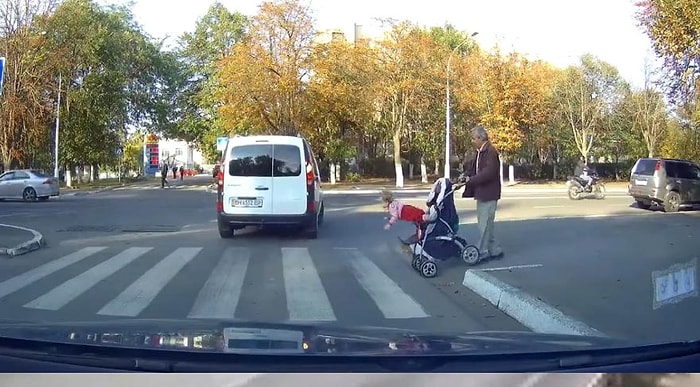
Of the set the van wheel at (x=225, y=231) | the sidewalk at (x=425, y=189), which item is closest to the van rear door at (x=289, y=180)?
the van wheel at (x=225, y=231)

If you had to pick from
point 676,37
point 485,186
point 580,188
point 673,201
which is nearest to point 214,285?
point 485,186

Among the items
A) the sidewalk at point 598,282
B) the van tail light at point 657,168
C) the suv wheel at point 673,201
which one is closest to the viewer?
the sidewalk at point 598,282

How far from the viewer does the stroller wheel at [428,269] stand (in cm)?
935

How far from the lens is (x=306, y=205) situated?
13.5 metres

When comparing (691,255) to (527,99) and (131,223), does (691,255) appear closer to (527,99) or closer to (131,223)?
(131,223)

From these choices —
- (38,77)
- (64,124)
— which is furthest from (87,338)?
(64,124)

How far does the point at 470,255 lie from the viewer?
1007cm

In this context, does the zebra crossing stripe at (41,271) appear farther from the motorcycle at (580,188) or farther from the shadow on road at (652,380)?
the motorcycle at (580,188)

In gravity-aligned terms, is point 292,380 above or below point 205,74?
below

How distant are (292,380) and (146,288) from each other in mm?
5747

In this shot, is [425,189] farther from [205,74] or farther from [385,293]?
[385,293]

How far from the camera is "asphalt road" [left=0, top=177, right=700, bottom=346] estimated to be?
22.3 feet

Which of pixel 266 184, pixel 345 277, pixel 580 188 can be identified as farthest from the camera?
pixel 580 188

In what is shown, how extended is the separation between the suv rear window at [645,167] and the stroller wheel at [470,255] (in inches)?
568
